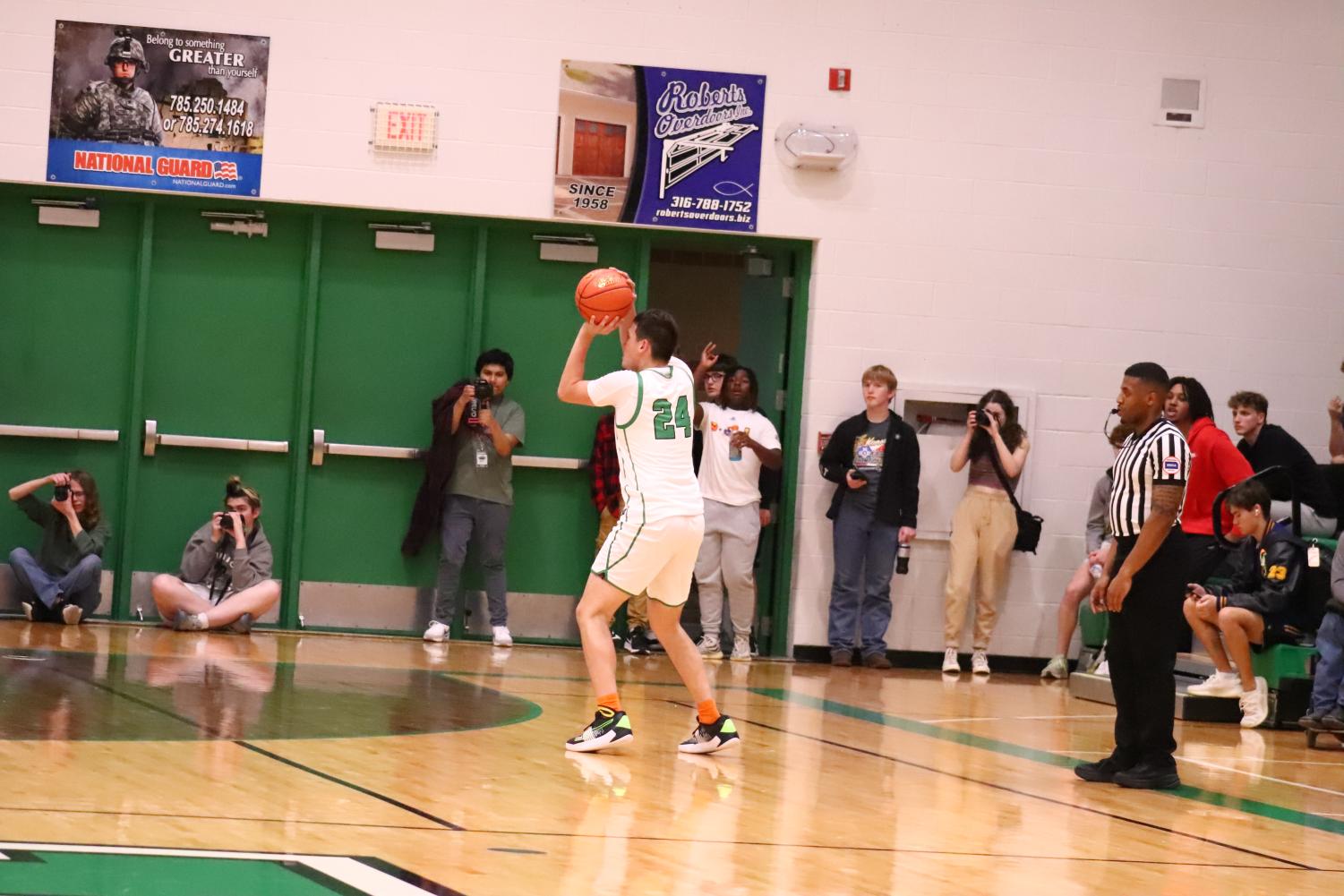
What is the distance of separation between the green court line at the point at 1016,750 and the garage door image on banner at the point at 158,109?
17.1ft

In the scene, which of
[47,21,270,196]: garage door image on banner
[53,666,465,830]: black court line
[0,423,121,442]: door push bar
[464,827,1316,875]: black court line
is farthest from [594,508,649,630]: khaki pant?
[464,827,1316,875]: black court line

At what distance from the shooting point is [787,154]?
11.7m

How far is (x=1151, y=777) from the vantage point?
6.50 meters

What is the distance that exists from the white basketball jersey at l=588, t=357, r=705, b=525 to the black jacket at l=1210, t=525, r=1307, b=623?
4.32m

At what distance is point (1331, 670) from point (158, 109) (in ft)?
26.9

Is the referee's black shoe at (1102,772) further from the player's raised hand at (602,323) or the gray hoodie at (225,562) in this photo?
the gray hoodie at (225,562)

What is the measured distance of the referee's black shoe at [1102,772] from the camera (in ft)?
21.8

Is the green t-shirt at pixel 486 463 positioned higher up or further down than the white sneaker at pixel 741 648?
higher up

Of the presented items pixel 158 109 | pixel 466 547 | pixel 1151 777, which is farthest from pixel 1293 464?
pixel 158 109

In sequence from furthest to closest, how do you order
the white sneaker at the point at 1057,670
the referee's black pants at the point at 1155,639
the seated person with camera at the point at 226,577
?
the white sneaker at the point at 1057,670, the seated person with camera at the point at 226,577, the referee's black pants at the point at 1155,639

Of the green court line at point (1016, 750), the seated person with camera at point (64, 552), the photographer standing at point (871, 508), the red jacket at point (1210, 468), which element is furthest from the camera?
the photographer standing at point (871, 508)

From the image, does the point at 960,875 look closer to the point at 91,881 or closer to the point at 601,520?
the point at 91,881

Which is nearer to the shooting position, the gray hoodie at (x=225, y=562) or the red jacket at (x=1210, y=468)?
the red jacket at (x=1210, y=468)

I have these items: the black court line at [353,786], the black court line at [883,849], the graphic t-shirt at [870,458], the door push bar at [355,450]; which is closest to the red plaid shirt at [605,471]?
the door push bar at [355,450]
